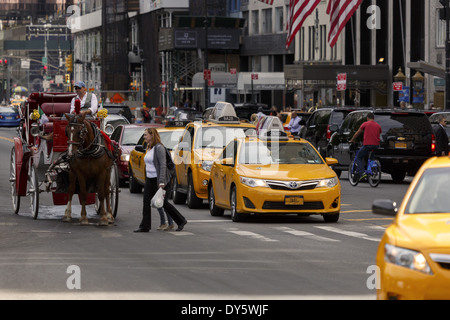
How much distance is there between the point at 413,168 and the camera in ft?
105

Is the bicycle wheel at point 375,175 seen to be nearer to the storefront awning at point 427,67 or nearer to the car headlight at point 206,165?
the car headlight at point 206,165

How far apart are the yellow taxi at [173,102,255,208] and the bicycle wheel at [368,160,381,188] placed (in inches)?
232

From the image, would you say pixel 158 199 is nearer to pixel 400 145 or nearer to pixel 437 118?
pixel 400 145

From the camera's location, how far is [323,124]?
128 feet

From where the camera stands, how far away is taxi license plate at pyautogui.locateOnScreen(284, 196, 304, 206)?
66.5 feet

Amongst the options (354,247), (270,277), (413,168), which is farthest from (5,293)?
(413,168)

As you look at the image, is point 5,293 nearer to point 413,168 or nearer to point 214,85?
point 413,168

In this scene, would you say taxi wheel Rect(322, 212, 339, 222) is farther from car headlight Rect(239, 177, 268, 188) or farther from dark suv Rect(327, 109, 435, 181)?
dark suv Rect(327, 109, 435, 181)

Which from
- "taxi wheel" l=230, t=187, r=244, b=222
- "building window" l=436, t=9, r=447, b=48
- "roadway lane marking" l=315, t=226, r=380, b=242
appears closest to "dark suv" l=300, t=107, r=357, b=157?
"taxi wheel" l=230, t=187, r=244, b=222

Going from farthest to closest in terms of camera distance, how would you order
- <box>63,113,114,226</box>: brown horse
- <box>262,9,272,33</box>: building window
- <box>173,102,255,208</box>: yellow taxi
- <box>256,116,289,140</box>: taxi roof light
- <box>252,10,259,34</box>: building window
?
<box>252,10,259,34</box>: building window < <box>262,9,272,33</box>: building window < <box>173,102,255,208</box>: yellow taxi < <box>256,116,289,140</box>: taxi roof light < <box>63,113,114,226</box>: brown horse

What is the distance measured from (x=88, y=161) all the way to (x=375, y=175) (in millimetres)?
12299

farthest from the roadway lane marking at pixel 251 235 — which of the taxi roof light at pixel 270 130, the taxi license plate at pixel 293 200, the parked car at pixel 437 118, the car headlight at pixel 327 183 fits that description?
the parked car at pixel 437 118
